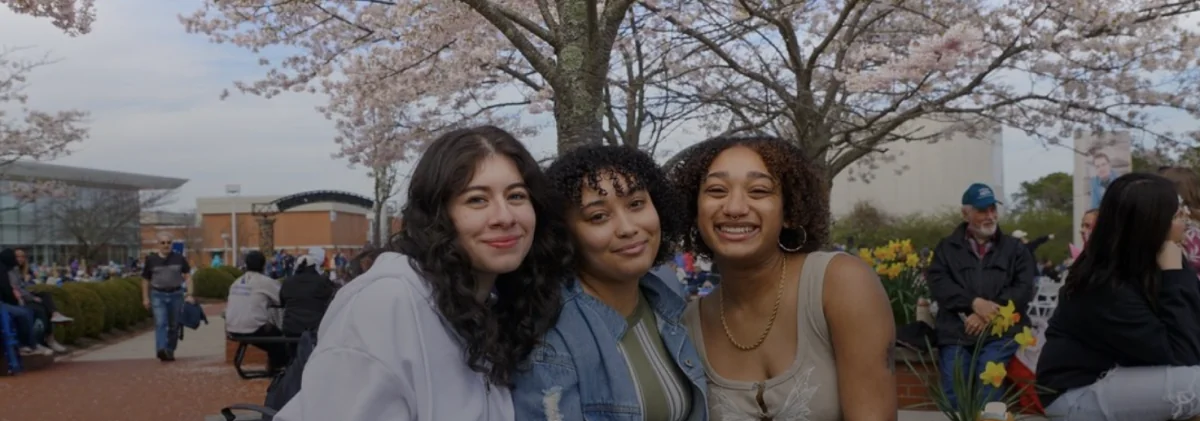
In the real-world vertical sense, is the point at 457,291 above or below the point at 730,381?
above

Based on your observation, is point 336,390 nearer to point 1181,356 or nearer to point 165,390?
point 1181,356

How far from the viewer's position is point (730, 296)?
269 cm

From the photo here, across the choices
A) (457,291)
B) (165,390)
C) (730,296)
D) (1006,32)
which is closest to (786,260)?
(730,296)

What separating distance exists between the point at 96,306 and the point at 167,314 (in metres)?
3.68

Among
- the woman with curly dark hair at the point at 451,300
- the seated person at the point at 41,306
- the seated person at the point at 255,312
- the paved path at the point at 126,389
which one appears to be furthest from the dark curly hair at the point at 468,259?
the seated person at the point at 41,306

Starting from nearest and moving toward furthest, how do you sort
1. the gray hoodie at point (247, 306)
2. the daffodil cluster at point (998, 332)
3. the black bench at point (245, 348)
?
1. the daffodil cluster at point (998, 332)
2. the black bench at point (245, 348)
3. the gray hoodie at point (247, 306)

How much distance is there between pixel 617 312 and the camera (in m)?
2.46

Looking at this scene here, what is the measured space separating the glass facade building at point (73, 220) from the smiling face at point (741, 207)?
126 ft

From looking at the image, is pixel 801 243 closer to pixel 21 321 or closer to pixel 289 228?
pixel 21 321

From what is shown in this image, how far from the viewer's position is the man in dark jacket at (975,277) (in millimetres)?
6086

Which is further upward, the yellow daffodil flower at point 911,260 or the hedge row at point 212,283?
the yellow daffodil flower at point 911,260

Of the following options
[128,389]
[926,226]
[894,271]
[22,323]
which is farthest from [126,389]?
[926,226]

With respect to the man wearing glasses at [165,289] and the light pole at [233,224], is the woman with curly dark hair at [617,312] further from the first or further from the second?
the light pole at [233,224]

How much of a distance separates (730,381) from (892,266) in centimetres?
577
